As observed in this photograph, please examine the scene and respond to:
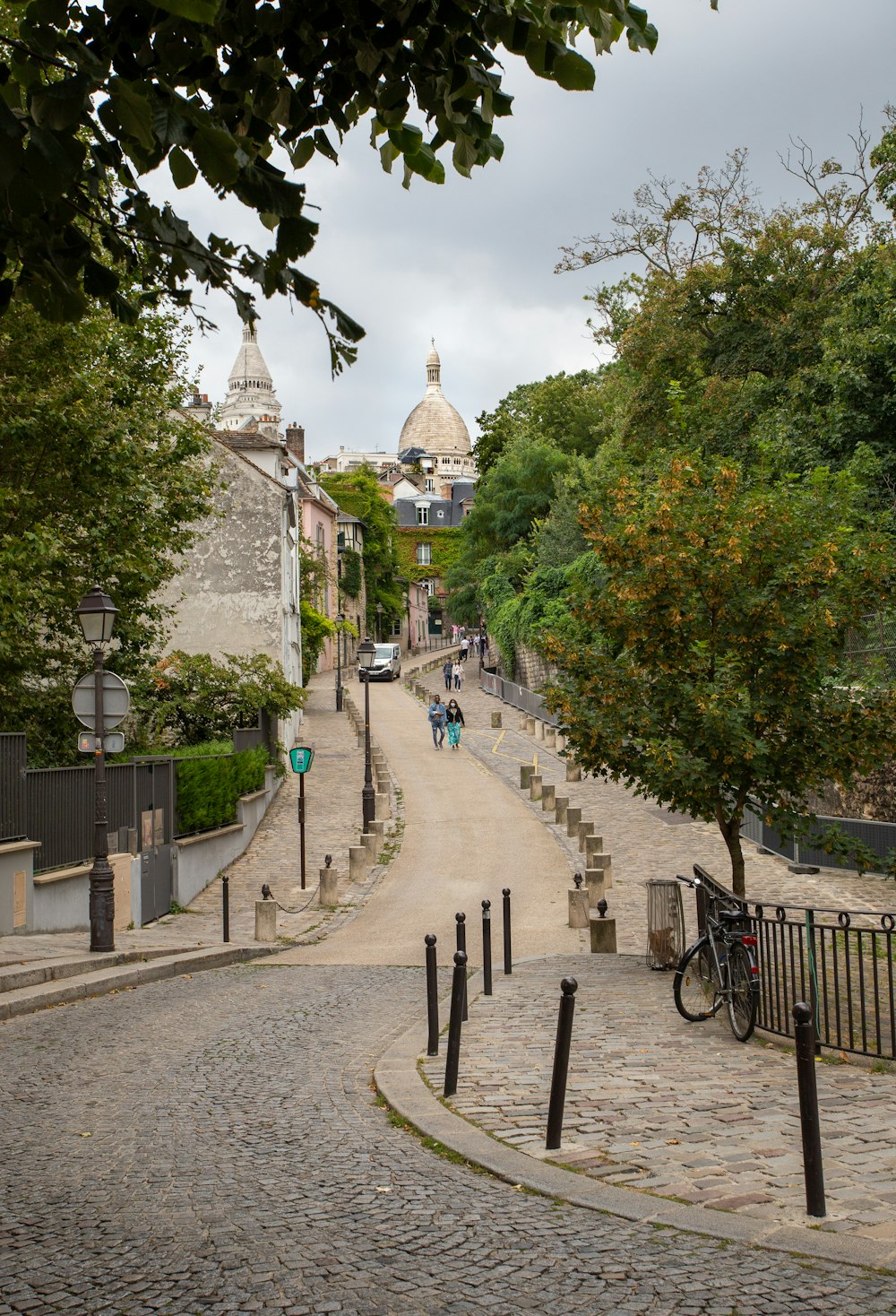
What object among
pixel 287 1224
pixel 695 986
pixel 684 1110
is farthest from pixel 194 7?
pixel 695 986

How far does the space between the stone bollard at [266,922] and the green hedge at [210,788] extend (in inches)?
203

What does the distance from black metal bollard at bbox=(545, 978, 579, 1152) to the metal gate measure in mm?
14065

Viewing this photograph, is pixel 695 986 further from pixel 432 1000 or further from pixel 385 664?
pixel 385 664

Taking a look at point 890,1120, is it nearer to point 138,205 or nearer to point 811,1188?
point 811,1188

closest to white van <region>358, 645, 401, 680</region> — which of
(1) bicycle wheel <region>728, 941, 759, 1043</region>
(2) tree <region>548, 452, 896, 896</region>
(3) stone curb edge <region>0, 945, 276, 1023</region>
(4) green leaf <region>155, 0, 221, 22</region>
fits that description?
(3) stone curb edge <region>0, 945, 276, 1023</region>

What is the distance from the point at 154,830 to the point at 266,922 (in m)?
3.79

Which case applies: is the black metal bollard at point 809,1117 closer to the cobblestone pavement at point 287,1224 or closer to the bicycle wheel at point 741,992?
the cobblestone pavement at point 287,1224

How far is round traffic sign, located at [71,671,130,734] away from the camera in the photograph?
15.8m

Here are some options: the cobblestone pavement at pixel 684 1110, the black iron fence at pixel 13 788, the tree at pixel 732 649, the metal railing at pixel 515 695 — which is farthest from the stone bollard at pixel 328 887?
the metal railing at pixel 515 695

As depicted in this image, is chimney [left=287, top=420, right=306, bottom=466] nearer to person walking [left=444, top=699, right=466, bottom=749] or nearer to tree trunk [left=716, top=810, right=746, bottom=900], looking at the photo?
person walking [left=444, top=699, right=466, bottom=749]

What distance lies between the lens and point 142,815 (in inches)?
808

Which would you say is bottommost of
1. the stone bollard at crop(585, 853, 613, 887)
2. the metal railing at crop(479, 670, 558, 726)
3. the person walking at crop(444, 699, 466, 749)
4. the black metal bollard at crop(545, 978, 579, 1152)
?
the stone bollard at crop(585, 853, 613, 887)

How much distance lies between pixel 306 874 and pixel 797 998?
1585 centimetres

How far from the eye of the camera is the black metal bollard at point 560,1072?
6.49 m
